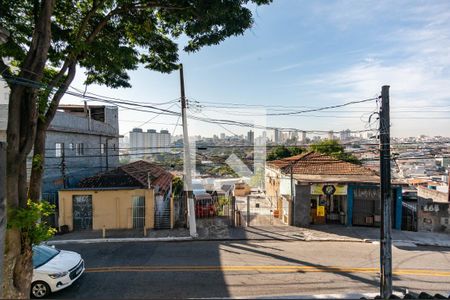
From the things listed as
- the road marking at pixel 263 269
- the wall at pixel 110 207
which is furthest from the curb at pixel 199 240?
the road marking at pixel 263 269

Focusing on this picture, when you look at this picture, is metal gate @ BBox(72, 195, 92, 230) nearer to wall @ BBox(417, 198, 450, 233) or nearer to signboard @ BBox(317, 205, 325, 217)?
signboard @ BBox(317, 205, 325, 217)

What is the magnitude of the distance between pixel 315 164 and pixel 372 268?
10309 millimetres

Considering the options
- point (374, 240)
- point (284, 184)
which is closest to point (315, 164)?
point (284, 184)

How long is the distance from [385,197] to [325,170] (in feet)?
36.9

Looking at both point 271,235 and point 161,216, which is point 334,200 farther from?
point 161,216

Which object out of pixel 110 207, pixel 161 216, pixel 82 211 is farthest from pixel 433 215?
pixel 82 211

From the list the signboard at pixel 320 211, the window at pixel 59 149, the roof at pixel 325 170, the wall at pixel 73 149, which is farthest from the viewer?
the window at pixel 59 149

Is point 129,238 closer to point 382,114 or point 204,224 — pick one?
point 204,224

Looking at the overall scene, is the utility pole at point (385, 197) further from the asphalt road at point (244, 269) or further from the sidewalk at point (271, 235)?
the sidewalk at point (271, 235)

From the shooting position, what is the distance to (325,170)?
18875 millimetres

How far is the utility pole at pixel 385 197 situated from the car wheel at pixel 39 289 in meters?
9.44

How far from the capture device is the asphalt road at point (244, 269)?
8.20m

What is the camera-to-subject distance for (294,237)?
1392cm

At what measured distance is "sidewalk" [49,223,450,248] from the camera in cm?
1335
